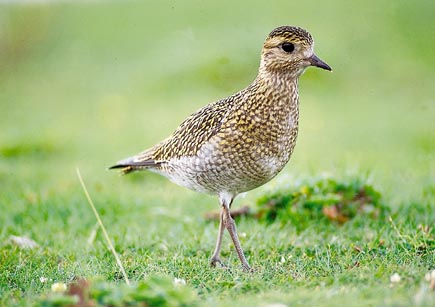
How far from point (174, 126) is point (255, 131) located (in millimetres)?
6721

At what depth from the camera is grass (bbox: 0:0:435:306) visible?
543cm

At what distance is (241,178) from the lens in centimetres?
591

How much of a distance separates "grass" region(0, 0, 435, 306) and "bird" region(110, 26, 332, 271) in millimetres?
696

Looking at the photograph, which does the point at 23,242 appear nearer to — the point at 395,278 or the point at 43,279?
the point at 43,279

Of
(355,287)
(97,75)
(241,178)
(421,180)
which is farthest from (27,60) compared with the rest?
(355,287)

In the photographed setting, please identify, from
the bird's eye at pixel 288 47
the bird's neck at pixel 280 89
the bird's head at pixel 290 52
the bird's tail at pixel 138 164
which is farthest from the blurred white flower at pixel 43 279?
the bird's eye at pixel 288 47

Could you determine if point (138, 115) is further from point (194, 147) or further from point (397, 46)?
point (194, 147)

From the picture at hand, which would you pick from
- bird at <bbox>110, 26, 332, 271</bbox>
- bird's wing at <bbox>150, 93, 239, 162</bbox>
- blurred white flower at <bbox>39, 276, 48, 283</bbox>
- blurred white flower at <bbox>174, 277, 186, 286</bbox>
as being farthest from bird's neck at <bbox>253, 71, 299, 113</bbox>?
blurred white flower at <bbox>39, 276, 48, 283</bbox>

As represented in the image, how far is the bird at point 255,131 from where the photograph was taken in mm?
5824

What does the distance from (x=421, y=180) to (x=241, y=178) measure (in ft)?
11.5

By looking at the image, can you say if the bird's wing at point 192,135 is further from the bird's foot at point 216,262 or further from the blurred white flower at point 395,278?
the blurred white flower at point 395,278

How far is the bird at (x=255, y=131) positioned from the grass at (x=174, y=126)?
0.70 m

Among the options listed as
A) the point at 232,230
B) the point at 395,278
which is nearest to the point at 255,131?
the point at 232,230

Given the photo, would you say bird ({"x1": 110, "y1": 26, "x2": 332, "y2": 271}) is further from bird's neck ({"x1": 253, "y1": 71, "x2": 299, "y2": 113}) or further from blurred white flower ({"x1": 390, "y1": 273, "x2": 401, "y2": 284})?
blurred white flower ({"x1": 390, "y1": 273, "x2": 401, "y2": 284})
